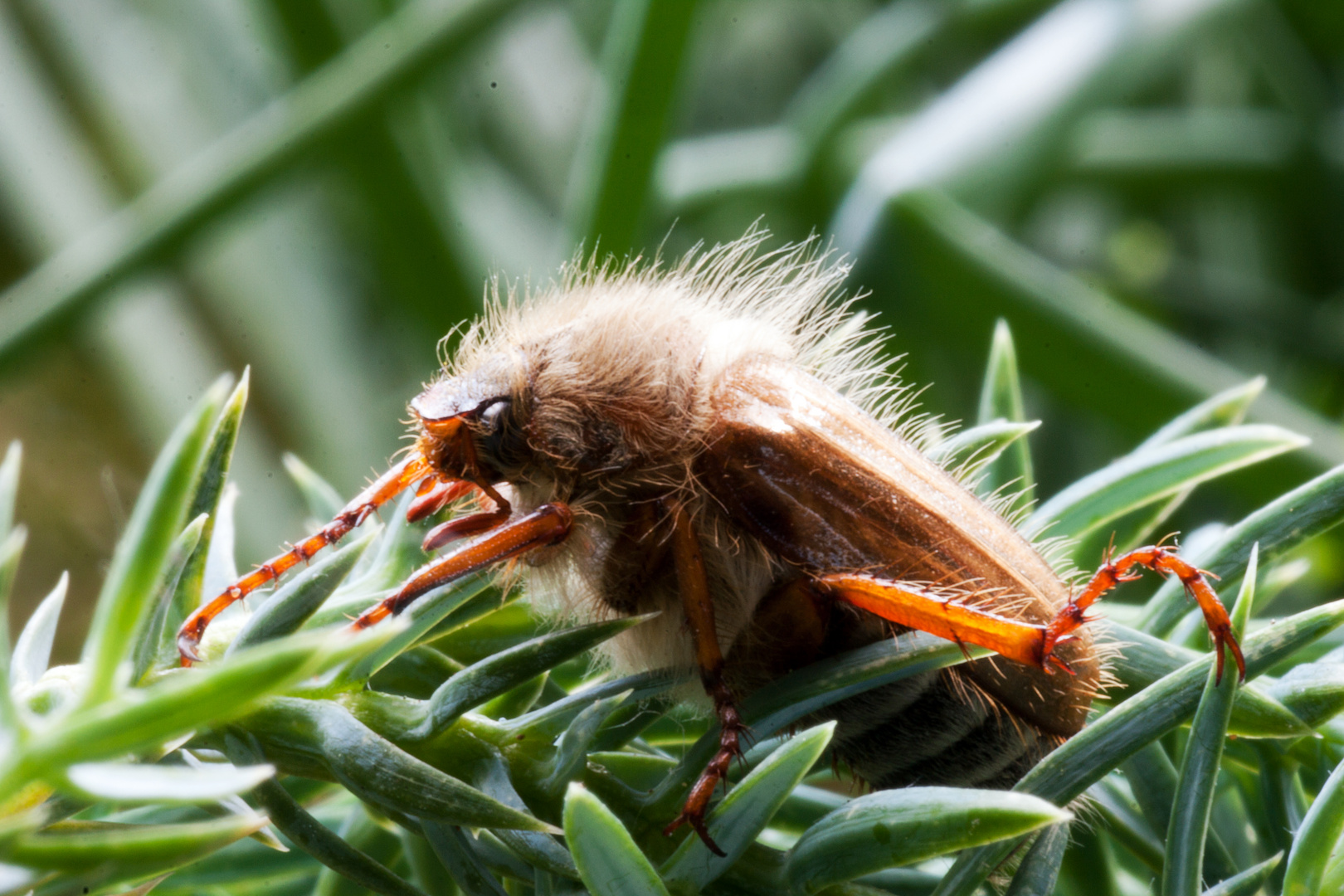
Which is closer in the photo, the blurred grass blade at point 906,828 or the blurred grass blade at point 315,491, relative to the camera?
the blurred grass blade at point 906,828

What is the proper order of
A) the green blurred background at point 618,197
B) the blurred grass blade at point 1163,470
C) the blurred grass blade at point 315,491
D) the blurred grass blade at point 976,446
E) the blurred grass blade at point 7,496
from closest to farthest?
the blurred grass blade at point 7,496, the blurred grass blade at point 1163,470, the blurred grass blade at point 976,446, the blurred grass blade at point 315,491, the green blurred background at point 618,197

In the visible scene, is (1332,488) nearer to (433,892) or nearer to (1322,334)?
(433,892)

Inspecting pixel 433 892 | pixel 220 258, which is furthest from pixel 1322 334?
pixel 220 258

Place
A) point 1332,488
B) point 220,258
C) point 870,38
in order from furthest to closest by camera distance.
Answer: point 220,258, point 870,38, point 1332,488

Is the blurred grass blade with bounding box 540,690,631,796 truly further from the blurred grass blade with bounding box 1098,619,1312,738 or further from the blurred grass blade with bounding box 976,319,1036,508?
the blurred grass blade with bounding box 976,319,1036,508

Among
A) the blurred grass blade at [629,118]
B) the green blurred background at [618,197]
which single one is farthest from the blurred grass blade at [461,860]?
the blurred grass blade at [629,118]

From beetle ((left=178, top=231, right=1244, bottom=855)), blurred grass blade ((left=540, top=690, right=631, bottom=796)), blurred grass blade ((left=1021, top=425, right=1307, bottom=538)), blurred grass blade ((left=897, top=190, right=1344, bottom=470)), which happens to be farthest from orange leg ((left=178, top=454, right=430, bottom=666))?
blurred grass blade ((left=897, top=190, right=1344, bottom=470))

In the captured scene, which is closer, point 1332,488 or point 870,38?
point 1332,488

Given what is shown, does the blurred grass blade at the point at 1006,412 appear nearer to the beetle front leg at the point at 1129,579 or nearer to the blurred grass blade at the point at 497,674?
the beetle front leg at the point at 1129,579
